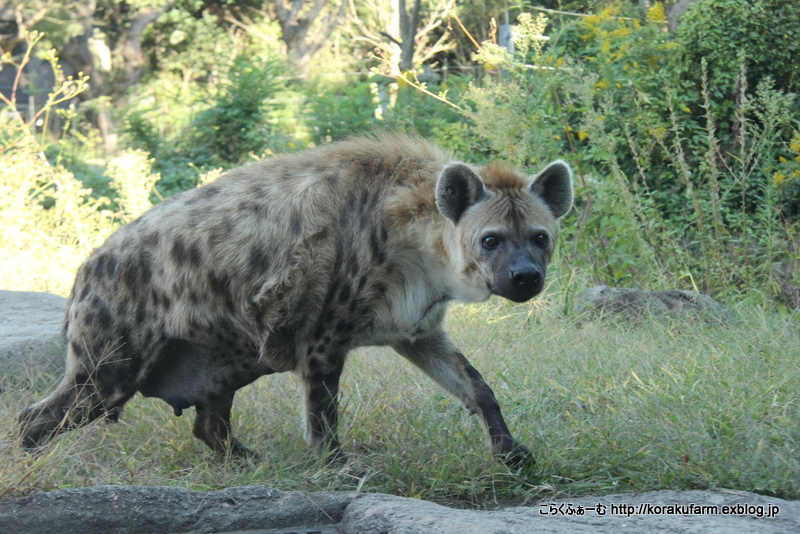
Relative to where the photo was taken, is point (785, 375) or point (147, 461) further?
point (785, 375)

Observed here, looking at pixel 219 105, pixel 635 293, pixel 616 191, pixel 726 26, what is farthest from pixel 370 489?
pixel 219 105

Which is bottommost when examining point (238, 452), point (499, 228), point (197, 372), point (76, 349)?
point (238, 452)

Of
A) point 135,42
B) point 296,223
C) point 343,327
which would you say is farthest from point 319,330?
point 135,42

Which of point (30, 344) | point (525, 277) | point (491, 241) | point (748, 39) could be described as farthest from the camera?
point (748, 39)

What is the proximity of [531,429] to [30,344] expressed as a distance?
2403 mm

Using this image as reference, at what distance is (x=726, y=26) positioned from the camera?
221 inches

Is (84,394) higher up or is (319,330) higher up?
(319,330)

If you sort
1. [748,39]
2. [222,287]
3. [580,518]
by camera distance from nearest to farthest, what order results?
[580,518]
[222,287]
[748,39]

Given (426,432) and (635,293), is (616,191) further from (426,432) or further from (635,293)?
(426,432)

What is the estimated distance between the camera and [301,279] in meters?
2.73

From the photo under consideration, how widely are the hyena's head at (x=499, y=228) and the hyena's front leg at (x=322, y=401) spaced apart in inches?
22.1

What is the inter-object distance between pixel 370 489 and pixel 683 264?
9.90 ft

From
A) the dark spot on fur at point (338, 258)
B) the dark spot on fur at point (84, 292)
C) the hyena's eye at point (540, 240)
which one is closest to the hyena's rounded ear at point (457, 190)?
the hyena's eye at point (540, 240)

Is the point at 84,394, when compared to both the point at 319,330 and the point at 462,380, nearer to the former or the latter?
the point at 319,330
